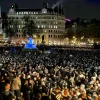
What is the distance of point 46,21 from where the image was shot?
558ft

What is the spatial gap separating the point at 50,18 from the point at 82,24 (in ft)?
80.0

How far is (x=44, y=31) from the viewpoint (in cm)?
16562

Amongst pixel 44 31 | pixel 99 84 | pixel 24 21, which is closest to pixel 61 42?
pixel 44 31

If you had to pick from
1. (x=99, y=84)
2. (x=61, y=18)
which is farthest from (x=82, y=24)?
(x=99, y=84)

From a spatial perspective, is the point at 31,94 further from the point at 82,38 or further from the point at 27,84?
the point at 82,38

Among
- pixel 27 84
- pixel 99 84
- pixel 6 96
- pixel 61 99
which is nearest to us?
pixel 6 96

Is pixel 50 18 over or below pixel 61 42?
over

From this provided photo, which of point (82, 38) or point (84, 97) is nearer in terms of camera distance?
point (84, 97)

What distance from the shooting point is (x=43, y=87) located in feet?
48.0

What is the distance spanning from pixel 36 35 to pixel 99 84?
5731 inches

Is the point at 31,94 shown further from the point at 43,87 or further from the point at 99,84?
the point at 99,84

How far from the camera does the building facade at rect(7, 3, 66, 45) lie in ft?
537

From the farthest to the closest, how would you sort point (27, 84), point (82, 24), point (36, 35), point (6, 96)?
point (82, 24)
point (36, 35)
point (27, 84)
point (6, 96)

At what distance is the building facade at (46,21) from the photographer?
537ft
